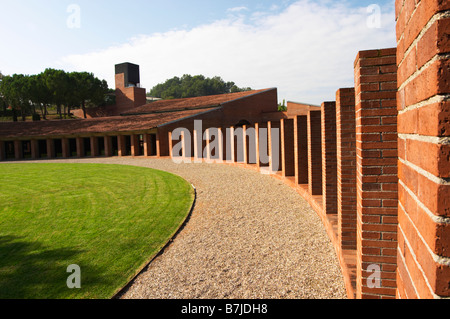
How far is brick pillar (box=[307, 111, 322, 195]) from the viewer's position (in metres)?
9.43

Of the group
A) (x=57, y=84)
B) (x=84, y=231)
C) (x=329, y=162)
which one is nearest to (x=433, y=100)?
(x=329, y=162)

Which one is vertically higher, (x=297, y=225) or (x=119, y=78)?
(x=119, y=78)

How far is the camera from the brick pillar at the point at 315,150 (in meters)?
9.43

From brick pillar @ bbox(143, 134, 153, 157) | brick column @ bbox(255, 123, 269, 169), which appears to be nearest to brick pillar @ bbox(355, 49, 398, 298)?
brick column @ bbox(255, 123, 269, 169)

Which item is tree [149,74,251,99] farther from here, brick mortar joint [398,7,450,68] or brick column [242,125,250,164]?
brick mortar joint [398,7,450,68]

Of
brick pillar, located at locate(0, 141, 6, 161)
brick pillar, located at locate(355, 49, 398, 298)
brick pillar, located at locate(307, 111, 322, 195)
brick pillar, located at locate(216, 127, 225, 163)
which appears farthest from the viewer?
brick pillar, located at locate(0, 141, 6, 161)

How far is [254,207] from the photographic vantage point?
10000 millimetres

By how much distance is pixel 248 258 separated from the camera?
6.38m

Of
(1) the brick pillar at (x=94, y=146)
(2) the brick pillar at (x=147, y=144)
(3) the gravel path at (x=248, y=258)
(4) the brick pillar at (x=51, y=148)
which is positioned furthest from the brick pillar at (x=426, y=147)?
(4) the brick pillar at (x=51, y=148)

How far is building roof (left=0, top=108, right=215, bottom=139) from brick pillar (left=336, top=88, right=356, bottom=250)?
25.0 metres

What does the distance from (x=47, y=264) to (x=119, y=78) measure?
179 feet

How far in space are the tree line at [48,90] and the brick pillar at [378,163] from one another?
185 ft
